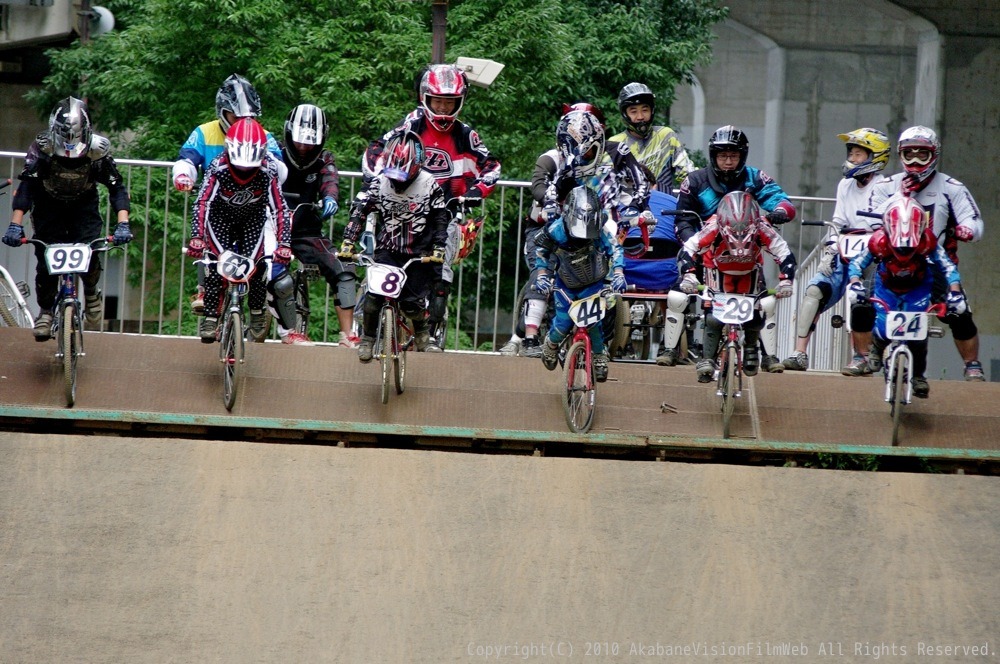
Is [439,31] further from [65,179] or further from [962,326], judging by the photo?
[962,326]

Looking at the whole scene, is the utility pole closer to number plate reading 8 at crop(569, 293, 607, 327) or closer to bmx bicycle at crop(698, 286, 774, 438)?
number plate reading 8 at crop(569, 293, 607, 327)

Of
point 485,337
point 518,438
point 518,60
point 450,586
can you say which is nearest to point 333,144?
point 518,60

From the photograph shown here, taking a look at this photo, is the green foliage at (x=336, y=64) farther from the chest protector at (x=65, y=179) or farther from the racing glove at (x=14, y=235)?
the racing glove at (x=14, y=235)

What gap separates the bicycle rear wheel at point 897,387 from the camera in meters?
10.0

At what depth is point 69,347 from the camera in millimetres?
10211

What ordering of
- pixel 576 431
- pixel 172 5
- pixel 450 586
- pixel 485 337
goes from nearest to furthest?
pixel 450 586 → pixel 576 431 → pixel 172 5 → pixel 485 337

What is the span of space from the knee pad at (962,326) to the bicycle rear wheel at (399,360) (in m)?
3.92

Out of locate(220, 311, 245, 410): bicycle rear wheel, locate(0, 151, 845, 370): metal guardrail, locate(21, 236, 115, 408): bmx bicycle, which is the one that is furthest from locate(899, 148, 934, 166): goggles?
locate(21, 236, 115, 408): bmx bicycle

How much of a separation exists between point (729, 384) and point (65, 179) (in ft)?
16.4

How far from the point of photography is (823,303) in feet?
38.2

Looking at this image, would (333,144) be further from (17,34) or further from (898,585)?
(898,585)

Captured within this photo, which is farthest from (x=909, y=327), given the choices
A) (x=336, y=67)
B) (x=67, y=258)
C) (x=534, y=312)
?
(x=336, y=67)

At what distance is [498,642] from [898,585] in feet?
6.79

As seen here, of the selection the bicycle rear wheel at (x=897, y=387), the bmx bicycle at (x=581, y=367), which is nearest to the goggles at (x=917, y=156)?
the bicycle rear wheel at (x=897, y=387)
